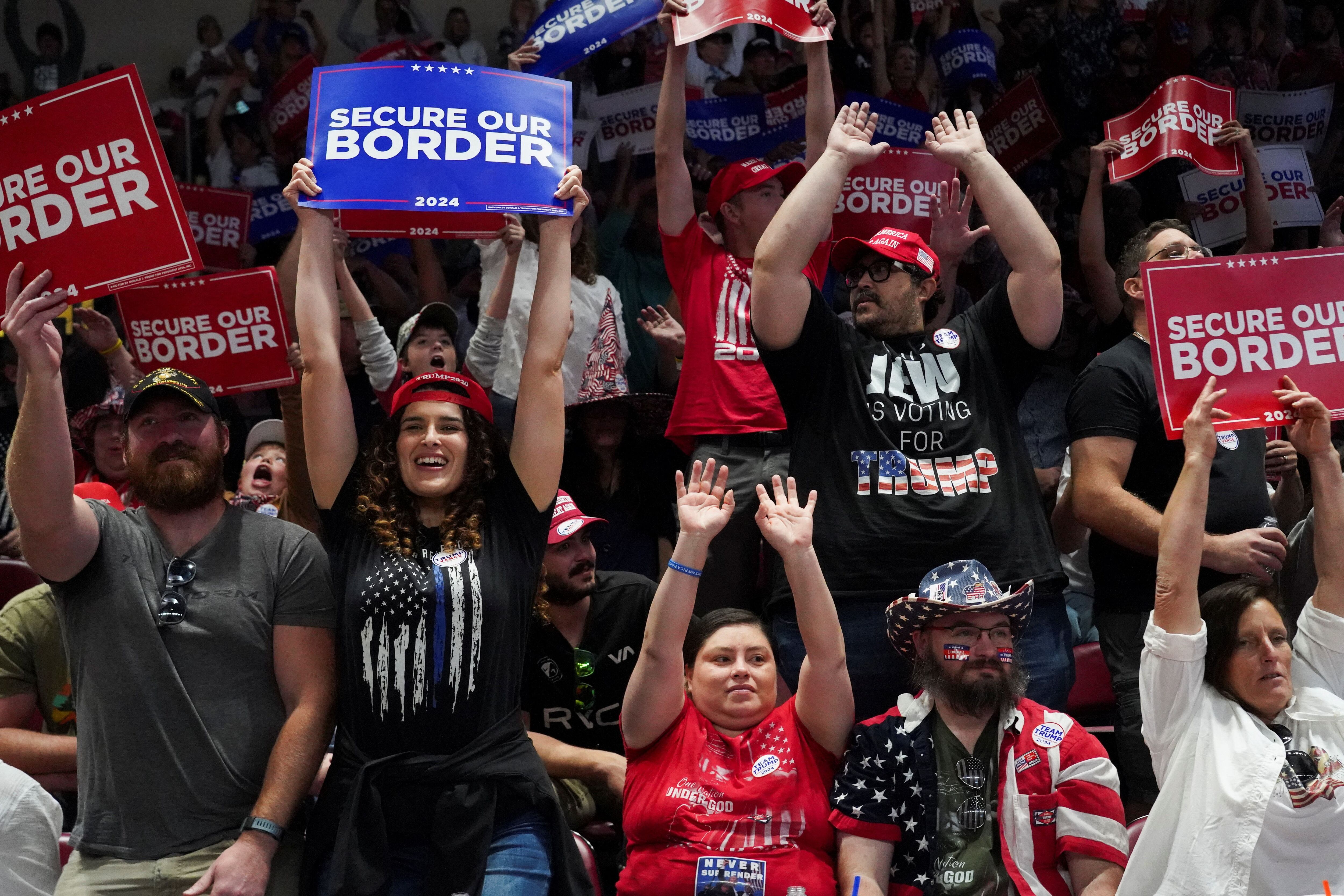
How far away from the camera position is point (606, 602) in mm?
4566

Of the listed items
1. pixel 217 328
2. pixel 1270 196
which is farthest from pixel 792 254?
pixel 1270 196

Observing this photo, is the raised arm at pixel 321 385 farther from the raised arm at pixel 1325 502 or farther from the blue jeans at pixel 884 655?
the raised arm at pixel 1325 502

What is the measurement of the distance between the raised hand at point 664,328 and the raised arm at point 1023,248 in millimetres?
1711

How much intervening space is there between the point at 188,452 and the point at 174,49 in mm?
8548

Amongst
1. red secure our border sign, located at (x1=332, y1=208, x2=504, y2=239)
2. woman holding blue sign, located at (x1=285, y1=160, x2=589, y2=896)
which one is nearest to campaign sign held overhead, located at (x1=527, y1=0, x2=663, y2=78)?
red secure our border sign, located at (x1=332, y1=208, x2=504, y2=239)

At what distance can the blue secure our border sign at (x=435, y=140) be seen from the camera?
151 inches

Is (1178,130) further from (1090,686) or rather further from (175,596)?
(175,596)

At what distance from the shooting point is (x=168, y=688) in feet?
11.4

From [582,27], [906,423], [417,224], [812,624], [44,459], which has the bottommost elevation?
[812,624]

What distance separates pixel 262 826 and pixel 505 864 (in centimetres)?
60

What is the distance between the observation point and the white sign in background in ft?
22.8

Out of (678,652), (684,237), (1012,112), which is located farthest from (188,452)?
(1012,112)

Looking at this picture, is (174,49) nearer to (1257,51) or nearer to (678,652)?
(1257,51)

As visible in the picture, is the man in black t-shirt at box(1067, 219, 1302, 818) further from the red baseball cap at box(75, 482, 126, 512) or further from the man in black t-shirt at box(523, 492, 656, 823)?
the red baseball cap at box(75, 482, 126, 512)
